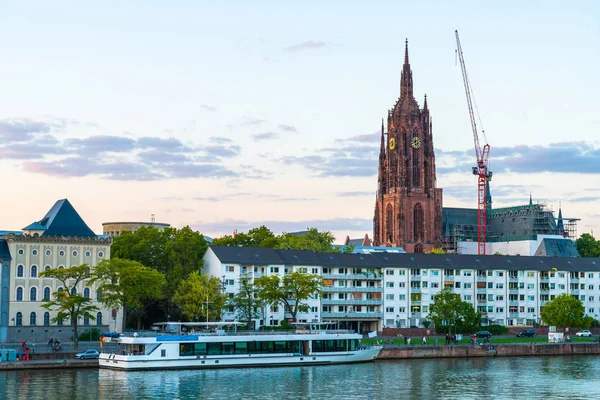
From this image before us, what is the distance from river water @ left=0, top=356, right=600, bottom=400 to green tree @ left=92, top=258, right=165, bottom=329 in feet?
82.6

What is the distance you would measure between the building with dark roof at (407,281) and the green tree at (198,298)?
7.41 meters

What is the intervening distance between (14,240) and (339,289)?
5397cm

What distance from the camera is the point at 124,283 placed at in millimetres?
141000

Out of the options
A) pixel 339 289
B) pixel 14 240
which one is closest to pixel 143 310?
pixel 14 240

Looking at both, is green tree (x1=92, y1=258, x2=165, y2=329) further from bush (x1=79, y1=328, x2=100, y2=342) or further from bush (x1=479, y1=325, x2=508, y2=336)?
bush (x1=479, y1=325, x2=508, y2=336)

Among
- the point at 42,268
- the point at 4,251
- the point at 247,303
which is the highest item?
the point at 4,251

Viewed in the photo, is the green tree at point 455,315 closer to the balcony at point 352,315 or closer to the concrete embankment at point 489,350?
the concrete embankment at point 489,350

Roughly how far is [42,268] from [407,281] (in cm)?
6248

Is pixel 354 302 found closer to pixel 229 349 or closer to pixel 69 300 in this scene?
pixel 229 349

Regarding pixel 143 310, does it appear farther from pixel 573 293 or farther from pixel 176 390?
pixel 573 293

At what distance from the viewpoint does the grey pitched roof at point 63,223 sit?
486 ft

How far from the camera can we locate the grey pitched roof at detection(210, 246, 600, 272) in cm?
16612

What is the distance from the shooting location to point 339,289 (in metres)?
170

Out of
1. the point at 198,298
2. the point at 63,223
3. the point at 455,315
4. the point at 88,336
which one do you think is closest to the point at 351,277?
the point at 455,315
